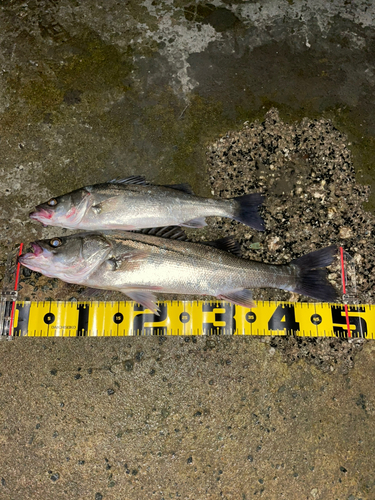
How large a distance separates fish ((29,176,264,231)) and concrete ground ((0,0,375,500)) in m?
0.44

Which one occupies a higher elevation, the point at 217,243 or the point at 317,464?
the point at 217,243

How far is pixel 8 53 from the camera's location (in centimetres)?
426

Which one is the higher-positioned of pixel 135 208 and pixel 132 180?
pixel 132 180

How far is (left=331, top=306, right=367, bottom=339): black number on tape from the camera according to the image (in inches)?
143

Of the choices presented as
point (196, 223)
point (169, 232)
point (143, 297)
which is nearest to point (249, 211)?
point (196, 223)

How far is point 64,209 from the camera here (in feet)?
11.5

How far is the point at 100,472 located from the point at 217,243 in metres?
2.80

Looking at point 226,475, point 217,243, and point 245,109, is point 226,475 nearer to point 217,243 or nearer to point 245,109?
point 217,243

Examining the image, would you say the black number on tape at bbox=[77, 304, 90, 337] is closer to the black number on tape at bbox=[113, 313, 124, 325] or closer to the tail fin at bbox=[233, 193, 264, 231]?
the black number on tape at bbox=[113, 313, 124, 325]

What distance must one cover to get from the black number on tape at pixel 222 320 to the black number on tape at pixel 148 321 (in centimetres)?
47

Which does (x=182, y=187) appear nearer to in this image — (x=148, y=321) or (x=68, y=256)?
(x=68, y=256)

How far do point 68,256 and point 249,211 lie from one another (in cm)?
210

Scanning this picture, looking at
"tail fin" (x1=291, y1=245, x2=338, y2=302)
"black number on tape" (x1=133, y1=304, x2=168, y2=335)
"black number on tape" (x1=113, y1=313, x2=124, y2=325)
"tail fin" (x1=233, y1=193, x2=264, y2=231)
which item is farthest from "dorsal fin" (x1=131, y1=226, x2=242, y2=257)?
"black number on tape" (x1=113, y1=313, x2=124, y2=325)

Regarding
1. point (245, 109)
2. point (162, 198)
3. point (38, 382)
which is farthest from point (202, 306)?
point (245, 109)
